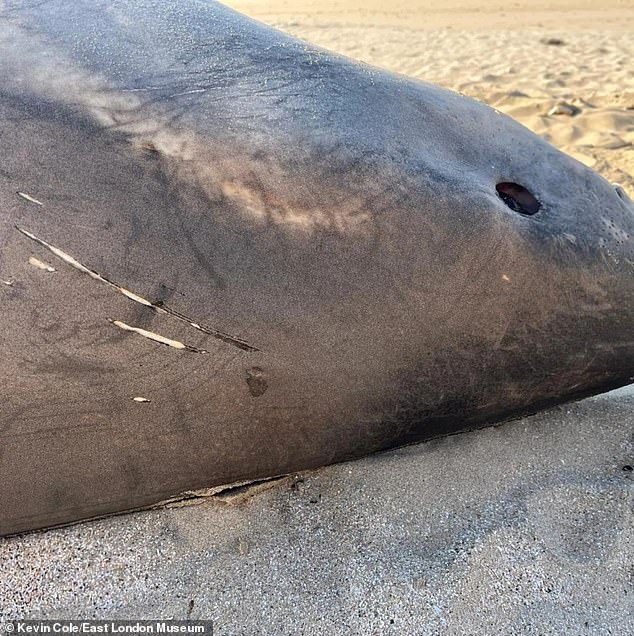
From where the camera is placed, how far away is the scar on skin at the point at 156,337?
46.6 inches

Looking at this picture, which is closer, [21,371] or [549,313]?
[21,371]

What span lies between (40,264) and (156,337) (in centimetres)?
25

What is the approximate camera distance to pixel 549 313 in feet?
4.63

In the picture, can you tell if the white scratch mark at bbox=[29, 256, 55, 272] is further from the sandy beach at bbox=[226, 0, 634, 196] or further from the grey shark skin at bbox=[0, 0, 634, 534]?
the sandy beach at bbox=[226, 0, 634, 196]

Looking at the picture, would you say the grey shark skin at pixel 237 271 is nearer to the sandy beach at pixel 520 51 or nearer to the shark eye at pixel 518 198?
the shark eye at pixel 518 198

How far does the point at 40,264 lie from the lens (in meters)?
1.17

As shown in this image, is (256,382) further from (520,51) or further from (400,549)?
(520,51)

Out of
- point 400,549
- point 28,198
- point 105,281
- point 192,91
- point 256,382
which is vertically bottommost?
point 400,549

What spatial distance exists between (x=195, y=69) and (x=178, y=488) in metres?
0.93

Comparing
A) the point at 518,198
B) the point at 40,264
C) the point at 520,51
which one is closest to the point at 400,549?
the point at 518,198

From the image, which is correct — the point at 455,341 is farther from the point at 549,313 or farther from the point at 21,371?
the point at 21,371

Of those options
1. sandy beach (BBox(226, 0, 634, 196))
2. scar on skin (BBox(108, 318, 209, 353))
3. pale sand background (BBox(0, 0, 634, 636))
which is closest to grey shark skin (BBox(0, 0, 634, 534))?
scar on skin (BBox(108, 318, 209, 353))

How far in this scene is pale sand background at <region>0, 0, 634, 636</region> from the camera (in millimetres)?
1312

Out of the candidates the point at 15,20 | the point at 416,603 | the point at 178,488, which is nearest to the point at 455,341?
the point at 416,603
